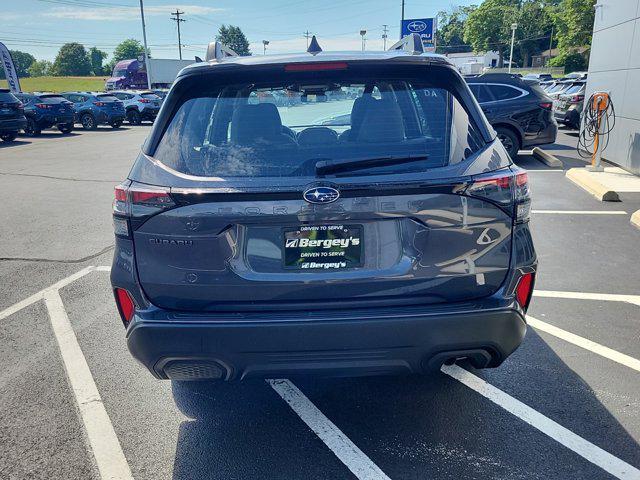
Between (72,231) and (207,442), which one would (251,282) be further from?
(72,231)

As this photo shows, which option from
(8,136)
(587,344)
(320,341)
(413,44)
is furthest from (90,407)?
(8,136)

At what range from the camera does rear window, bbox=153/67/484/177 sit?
7.89ft

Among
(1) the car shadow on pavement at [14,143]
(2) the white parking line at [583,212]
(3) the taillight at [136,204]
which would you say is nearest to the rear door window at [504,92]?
(2) the white parking line at [583,212]

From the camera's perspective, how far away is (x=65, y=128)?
24.2m

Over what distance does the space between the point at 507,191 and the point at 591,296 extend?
2.83 metres

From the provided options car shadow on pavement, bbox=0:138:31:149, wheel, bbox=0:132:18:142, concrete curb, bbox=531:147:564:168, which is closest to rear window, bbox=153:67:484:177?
concrete curb, bbox=531:147:564:168

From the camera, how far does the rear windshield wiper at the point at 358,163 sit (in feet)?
7.65

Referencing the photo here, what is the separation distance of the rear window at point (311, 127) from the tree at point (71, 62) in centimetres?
14765

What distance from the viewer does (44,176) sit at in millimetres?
12078

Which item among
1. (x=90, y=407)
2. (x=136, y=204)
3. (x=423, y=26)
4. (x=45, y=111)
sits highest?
(x=423, y=26)

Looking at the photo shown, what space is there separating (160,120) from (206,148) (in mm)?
307

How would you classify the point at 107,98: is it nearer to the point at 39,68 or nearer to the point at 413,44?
the point at 413,44

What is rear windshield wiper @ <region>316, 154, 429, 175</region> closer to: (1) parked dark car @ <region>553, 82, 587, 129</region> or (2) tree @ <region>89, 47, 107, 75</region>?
(1) parked dark car @ <region>553, 82, 587, 129</region>

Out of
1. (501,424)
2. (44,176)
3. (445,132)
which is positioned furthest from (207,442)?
(44,176)
